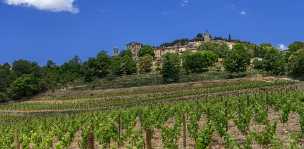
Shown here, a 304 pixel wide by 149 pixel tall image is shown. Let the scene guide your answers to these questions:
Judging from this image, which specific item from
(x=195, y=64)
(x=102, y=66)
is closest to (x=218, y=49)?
(x=195, y=64)

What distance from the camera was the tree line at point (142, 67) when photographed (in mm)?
95125

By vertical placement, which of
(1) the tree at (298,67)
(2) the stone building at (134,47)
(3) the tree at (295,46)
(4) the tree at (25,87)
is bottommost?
(4) the tree at (25,87)

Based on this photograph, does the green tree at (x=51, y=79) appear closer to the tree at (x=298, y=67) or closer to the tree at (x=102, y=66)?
the tree at (x=102, y=66)

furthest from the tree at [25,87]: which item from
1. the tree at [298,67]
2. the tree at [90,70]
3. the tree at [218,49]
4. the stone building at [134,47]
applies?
the stone building at [134,47]

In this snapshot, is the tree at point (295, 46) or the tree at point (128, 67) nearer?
the tree at point (128, 67)

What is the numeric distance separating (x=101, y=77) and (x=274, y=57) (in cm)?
3950

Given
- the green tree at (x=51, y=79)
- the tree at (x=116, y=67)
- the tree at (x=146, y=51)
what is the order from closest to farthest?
the green tree at (x=51, y=79) → the tree at (x=116, y=67) → the tree at (x=146, y=51)

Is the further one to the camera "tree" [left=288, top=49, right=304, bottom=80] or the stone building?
the stone building

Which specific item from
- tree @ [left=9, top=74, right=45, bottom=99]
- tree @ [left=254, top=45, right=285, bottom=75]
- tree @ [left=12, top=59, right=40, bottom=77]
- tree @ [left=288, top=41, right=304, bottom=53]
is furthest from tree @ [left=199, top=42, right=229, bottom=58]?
tree @ [left=9, top=74, right=45, bottom=99]

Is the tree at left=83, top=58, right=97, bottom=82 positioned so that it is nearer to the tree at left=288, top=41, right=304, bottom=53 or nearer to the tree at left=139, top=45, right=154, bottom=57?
the tree at left=139, top=45, right=154, bottom=57

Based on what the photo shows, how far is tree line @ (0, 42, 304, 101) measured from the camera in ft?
312

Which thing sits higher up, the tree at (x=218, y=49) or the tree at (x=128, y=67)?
the tree at (x=218, y=49)

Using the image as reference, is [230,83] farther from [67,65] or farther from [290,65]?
[67,65]

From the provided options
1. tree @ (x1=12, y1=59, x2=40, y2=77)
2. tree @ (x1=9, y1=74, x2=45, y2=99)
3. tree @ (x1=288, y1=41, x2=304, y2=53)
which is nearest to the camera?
tree @ (x1=9, y1=74, x2=45, y2=99)
